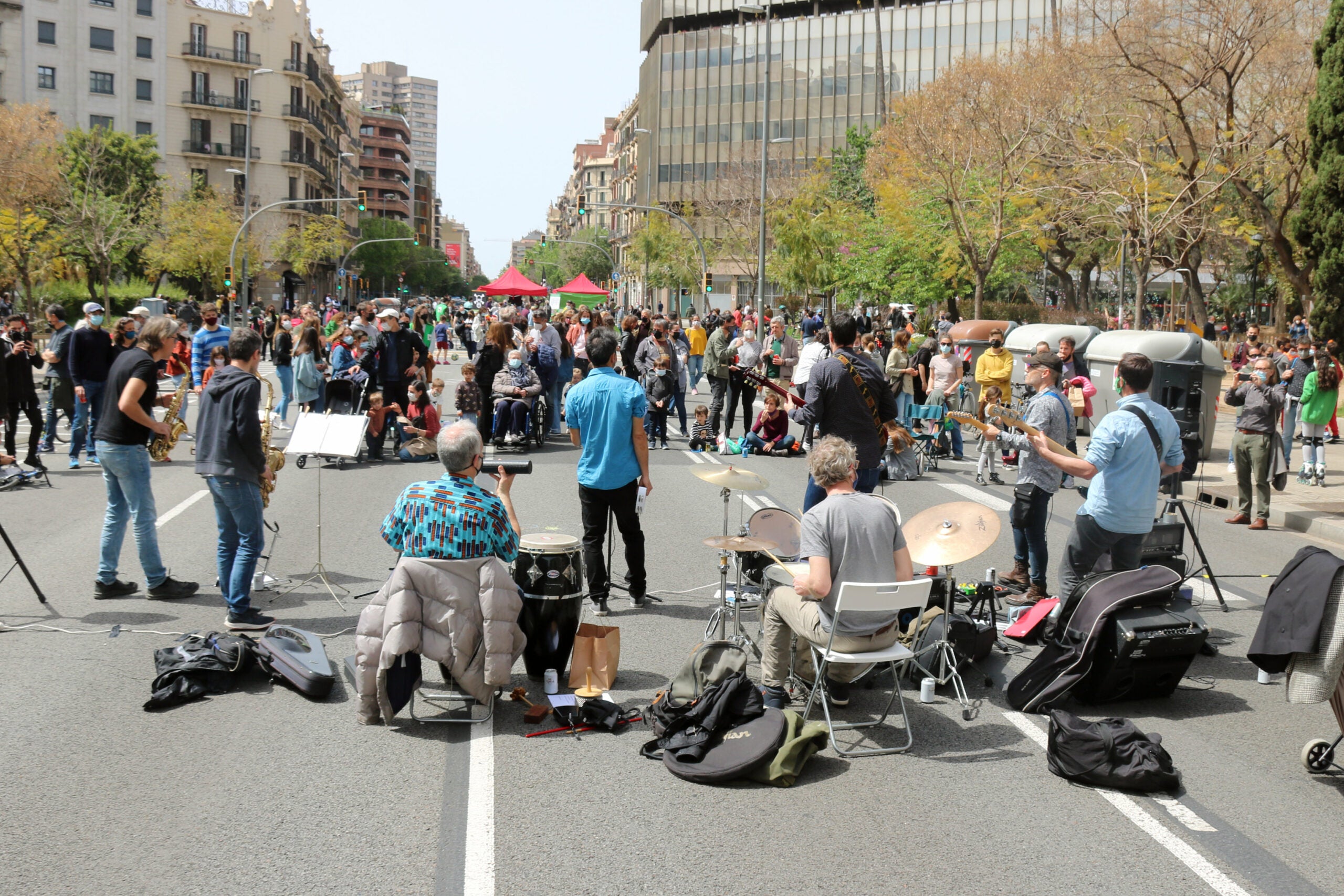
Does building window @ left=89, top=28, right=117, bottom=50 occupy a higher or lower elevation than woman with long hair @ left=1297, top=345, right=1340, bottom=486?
higher

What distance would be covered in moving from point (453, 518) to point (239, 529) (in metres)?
2.56

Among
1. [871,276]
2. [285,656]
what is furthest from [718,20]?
[285,656]

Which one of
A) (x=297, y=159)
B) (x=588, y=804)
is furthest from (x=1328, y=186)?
(x=297, y=159)

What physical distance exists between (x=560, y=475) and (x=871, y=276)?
2707 centimetres

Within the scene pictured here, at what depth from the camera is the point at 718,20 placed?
96.1 metres

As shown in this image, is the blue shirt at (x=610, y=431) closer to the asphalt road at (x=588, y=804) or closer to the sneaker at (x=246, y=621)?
the asphalt road at (x=588, y=804)

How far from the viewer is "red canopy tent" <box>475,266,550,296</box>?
30.3 m

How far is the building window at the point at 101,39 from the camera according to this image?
77.9 meters

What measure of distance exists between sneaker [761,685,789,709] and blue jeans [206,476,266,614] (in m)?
3.34

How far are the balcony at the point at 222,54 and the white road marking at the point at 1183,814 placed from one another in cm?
8937

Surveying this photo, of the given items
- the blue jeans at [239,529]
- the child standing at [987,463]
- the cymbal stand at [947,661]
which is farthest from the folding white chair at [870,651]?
the child standing at [987,463]

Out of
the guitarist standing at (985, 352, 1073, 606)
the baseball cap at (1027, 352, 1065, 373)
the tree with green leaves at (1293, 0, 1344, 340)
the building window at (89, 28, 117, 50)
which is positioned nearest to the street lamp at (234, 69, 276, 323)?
the building window at (89, 28, 117, 50)

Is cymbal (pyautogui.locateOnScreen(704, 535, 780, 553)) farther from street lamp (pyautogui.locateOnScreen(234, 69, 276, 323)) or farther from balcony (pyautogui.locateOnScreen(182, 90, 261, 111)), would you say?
balcony (pyautogui.locateOnScreen(182, 90, 261, 111))

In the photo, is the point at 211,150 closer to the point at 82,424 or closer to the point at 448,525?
the point at 82,424
